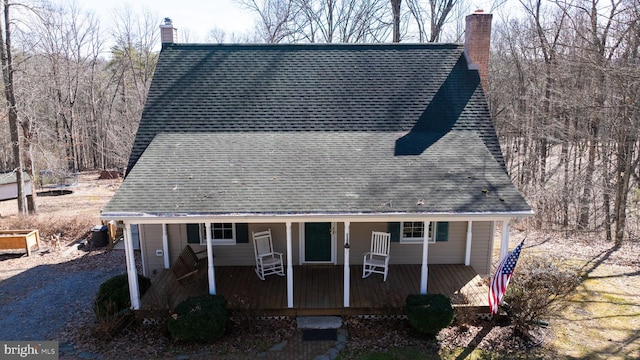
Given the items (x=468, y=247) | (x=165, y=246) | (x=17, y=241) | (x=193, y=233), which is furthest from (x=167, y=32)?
(x=468, y=247)

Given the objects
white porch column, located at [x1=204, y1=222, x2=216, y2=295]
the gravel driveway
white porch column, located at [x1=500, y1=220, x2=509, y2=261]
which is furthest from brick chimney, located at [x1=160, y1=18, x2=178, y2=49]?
white porch column, located at [x1=500, y1=220, x2=509, y2=261]

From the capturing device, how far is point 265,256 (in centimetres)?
955

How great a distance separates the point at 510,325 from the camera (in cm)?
802

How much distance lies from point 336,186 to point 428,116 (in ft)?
14.2

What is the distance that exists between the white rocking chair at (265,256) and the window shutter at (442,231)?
13.2 ft

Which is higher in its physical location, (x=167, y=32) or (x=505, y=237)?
(x=167, y=32)

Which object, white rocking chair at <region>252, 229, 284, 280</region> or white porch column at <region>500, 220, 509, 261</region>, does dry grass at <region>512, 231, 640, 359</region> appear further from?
white rocking chair at <region>252, 229, 284, 280</region>

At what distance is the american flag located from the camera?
281 inches

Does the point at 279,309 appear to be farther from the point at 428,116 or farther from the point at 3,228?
the point at 3,228

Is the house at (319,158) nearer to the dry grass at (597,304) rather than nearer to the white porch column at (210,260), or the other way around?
the white porch column at (210,260)

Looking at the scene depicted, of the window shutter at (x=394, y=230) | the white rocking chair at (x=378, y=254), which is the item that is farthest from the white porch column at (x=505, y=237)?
the window shutter at (x=394, y=230)

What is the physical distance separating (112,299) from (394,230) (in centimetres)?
653

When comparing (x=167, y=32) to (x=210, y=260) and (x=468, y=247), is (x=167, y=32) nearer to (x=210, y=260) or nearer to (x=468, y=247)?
(x=210, y=260)

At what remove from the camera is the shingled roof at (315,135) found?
788cm
